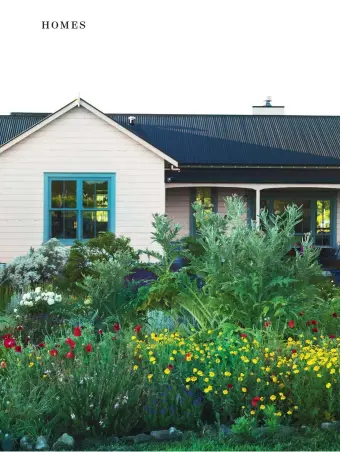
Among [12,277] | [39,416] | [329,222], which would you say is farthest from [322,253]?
[39,416]

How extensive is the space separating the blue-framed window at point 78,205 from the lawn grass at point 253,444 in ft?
45.2

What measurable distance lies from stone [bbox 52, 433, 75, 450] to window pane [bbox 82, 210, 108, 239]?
1373cm

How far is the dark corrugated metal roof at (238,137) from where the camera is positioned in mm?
23031

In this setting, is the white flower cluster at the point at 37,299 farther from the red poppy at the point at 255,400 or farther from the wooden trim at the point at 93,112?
the wooden trim at the point at 93,112

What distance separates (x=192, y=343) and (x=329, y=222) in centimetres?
1767

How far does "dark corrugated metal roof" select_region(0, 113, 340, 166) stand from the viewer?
2303cm

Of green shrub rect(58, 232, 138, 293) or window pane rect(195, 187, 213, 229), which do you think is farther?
window pane rect(195, 187, 213, 229)

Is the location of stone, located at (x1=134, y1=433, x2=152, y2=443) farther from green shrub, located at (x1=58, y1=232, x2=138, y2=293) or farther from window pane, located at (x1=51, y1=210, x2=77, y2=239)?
window pane, located at (x1=51, y1=210, x2=77, y2=239)

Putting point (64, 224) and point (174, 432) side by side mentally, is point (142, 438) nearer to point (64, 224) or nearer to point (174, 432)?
point (174, 432)

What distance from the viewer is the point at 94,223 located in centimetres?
1931

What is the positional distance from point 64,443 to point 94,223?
13.9 metres

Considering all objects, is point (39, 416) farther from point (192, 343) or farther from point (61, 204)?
point (61, 204)

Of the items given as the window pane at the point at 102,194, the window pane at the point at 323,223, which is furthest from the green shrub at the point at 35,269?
the window pane at the point at 323,223

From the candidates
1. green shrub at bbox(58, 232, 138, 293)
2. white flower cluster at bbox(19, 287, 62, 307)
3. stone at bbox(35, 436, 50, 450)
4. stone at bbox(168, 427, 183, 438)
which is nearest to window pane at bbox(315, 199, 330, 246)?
green shrub at bbox(58, 232, 138, 293)
